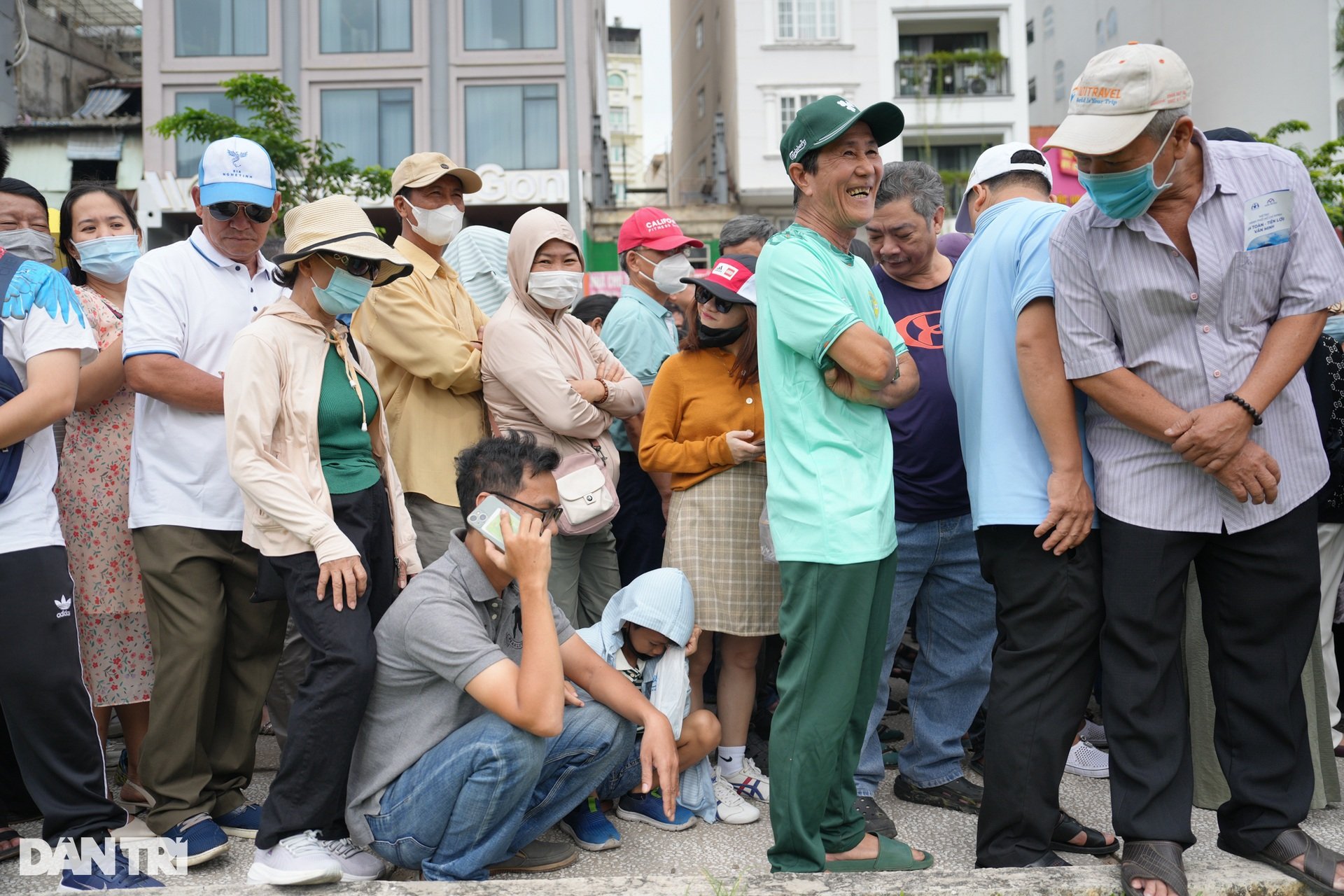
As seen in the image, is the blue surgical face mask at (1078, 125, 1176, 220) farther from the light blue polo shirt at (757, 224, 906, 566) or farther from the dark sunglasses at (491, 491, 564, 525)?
the dark sunglasses at (491, 491, 564, 525)

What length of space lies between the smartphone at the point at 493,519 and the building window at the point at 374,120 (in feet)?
82.2

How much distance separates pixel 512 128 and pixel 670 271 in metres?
22.8

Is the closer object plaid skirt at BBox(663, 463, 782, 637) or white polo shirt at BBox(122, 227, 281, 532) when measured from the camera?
white polo shirt at BBox(122, 227, 281, 532)

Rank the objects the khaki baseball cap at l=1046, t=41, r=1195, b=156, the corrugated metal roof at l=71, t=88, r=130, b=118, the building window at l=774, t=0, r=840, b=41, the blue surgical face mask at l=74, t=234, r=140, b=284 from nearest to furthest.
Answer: the khaki baseball cap at l=1046, t=41, r=1195, b=156
the blue surgical face mask at l=74, t=234, r=140, b=284
the building window at l=774, t=0, r=840, b=41
the corrugated metal roof at l=71, t=88, r=130, b=118

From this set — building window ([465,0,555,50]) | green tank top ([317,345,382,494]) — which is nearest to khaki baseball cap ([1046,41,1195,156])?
green tank top ([317,345,382,494])

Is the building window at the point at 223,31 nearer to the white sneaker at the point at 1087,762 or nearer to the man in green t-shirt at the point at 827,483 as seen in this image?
the man in green t-shirt at the point at 827,483

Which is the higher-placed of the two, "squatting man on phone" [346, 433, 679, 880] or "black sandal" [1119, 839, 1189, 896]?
"squatting man on phone" [346, 433, 679, 880]

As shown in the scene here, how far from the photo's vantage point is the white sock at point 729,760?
4.02 metres

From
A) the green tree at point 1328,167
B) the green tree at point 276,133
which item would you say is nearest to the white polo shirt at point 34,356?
the green tree at point 276,133

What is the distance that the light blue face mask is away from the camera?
353 centimetres

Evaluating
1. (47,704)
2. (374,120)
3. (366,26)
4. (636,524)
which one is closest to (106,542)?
(47,704)

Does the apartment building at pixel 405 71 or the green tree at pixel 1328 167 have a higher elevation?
the apartment building at pixel 405 71

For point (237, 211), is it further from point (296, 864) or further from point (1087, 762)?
point (1087, 762)

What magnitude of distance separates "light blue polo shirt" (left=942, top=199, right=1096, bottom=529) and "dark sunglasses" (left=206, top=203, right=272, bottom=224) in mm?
2372
